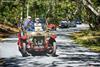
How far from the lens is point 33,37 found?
18.7m

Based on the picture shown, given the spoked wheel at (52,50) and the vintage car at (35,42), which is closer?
the vintage car at (35,42)

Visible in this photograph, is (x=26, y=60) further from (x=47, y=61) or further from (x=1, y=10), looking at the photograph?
(x=1, y=10)

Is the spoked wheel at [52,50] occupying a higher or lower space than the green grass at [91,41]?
higher

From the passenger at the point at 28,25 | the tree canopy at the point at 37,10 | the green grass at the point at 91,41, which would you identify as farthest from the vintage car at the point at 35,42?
the tree canopy at the point at 37,10

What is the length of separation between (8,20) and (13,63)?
152ft

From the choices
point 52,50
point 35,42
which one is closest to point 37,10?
point 52,50

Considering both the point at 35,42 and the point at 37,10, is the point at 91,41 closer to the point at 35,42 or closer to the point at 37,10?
the point at 35,42

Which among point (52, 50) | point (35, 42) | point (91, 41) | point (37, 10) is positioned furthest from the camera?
point (37, 10)

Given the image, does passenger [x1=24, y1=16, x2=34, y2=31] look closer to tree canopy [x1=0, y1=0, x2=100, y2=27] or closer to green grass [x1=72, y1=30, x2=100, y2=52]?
green grass [x1=72, y1=30, x2=100, y2=52]

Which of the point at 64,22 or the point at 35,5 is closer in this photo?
the point at 35,5

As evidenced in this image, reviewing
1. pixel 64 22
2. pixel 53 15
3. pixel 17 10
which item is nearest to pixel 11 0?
pixel 17 10

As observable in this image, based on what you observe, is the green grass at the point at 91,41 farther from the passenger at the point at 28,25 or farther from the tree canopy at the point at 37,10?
the tree canopy at the point at 37,10

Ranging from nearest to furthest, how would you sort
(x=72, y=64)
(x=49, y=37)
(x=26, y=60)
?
1. (x=72, y=64)
2. (x=26, y=60)
3. (x=49, y=37)

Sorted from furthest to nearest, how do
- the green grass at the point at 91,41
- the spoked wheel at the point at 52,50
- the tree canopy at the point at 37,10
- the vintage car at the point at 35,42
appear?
the tree canopy at the point at 37,10 → the green grass at the point at 91,41 → the spoked wheel at the point at 52,50 → the vintage car at the point at 35,42
